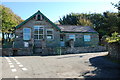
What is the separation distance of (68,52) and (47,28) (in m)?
5.94

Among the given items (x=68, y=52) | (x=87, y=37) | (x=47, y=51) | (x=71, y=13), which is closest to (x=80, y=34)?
(x=87, y=37)

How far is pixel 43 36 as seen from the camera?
23188mm

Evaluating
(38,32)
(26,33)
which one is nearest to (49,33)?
(38,32)

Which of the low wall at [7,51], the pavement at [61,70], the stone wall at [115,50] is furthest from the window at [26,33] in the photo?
the stone wall at [115,50]

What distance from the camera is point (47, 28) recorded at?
76.7 feet

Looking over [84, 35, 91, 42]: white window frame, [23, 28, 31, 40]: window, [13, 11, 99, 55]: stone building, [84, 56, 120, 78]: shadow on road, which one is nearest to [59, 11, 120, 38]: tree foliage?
[84, 35, 91, 42]: white window frame

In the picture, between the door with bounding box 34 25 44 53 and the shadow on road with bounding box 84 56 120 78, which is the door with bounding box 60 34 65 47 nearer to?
the door with bounding box 34 25 44 53

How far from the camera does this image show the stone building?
68.1 ft

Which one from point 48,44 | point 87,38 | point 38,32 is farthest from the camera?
point 87,38

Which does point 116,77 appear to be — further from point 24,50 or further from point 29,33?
point 29,33

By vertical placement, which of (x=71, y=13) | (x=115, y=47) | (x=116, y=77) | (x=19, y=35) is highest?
(x=71, y=13)

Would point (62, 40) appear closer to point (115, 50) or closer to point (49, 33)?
point (49, 33)

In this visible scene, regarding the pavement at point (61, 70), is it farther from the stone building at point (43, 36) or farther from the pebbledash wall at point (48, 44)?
the stone building at point (43, 36)

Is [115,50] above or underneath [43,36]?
underneath
